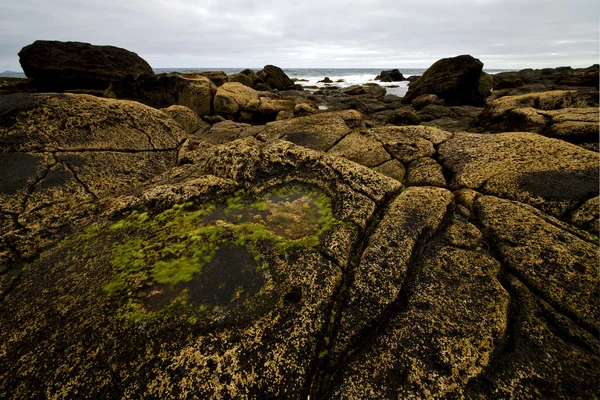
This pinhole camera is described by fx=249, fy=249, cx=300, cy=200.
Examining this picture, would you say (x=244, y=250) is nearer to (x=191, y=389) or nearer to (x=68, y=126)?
(x=191, y=389)

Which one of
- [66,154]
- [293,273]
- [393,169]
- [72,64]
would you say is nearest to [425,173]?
[393,169]

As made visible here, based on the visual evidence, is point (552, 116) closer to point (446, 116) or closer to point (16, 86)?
point (446, 116)

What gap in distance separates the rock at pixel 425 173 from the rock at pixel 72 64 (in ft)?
54.0

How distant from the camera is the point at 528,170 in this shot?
421 cm

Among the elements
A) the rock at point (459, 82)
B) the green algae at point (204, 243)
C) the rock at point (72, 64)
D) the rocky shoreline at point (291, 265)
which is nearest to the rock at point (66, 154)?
the rocky shoreline at point (291, 265)

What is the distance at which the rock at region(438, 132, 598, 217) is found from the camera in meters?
3.72

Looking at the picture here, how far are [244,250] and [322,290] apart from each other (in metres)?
1.11

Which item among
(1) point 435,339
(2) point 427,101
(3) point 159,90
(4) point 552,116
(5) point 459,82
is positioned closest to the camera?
(1) point 435,339

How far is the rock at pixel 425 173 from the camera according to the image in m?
4.71

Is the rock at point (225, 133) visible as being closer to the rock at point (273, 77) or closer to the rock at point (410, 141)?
the rock at point (410, 141)

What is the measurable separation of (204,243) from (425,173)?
13.9 ft

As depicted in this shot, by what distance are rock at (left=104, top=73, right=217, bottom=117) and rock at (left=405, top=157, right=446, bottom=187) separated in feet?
43.2

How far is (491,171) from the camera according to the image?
4453 mm

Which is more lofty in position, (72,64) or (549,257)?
(72,64)
